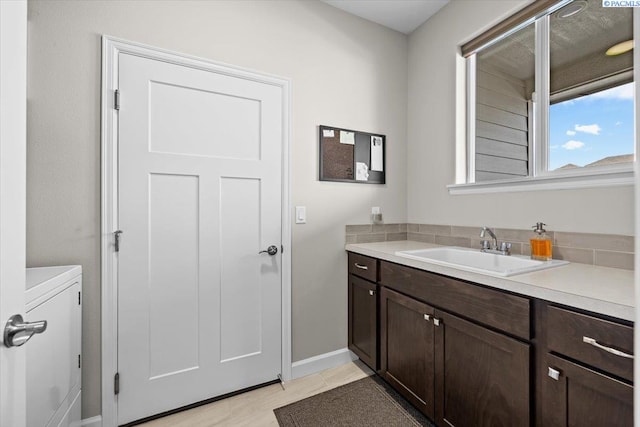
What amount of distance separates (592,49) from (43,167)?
9.75 ft

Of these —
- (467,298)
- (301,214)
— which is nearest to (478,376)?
(467,298)

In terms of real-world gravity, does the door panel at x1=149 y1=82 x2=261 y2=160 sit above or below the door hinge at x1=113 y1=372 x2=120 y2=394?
above

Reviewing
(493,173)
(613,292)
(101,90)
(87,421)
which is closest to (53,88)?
(101,90)

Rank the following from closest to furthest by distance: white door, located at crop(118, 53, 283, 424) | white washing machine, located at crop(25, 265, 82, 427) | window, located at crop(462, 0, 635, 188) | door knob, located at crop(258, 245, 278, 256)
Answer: white washing machine, located at crop(25, 265, 82, 427) < window, located at crop(462, 0, 635, 188) < white door, located at crop(118, 53, 283, 424) < door knob, located at crop(258, 245, 278, 256)

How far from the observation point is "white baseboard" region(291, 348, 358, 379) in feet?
6.55

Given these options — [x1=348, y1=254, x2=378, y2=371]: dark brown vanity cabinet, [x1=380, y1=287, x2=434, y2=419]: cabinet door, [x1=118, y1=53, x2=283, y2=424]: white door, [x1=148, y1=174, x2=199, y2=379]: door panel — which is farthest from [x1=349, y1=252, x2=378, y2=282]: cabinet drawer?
[x1=148, y1=174, x2=199, y2=379]: door panel

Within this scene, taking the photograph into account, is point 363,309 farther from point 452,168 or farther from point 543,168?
point 543,168

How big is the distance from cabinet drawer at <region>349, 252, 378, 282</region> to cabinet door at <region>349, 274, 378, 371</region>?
0.04 metres

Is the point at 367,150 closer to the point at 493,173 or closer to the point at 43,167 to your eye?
the point at 493,173

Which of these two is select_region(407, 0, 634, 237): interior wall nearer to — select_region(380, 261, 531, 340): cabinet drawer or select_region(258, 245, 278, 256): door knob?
select_region(380, 261, 531, 340): cabinet drawer

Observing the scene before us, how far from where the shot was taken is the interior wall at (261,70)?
1.39 meters

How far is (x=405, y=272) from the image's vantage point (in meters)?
1.64

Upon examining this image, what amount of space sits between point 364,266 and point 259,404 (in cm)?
111

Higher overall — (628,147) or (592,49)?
(592,49)
